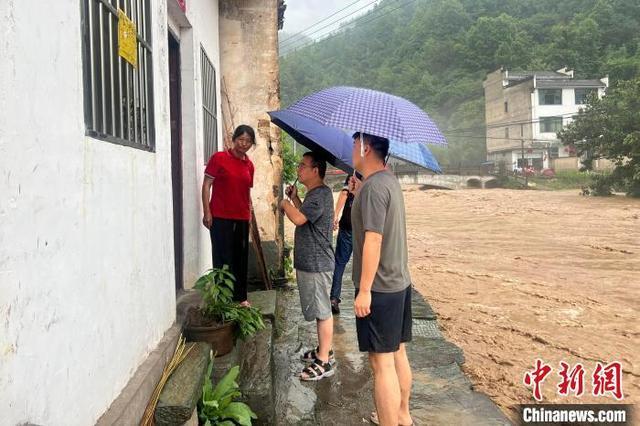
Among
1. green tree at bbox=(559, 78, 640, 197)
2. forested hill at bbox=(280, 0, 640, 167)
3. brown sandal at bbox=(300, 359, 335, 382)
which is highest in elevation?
forested hill at bbox=(280, 0, 640, 167)

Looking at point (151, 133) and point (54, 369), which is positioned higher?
point (151, 133)

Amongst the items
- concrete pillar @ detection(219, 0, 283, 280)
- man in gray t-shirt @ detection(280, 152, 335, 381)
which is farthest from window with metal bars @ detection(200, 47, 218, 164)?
man in gray t-shirt @ detection(280, 152, 335, 381)

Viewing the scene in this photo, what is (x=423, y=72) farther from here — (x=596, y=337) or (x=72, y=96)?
(x=72, y=96)

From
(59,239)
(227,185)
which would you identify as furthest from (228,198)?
(59,239)

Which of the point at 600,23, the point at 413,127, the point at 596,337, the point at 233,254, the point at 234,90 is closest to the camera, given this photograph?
the point at 413,127

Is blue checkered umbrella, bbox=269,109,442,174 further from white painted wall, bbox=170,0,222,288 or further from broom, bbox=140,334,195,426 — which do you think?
broom, bbox=140,334,195,426

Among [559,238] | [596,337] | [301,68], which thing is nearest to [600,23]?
[301,68]

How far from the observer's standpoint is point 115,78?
8.13 feet

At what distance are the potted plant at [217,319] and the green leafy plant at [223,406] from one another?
41cm

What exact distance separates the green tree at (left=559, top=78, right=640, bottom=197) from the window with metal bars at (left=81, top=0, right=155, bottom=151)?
2517cm

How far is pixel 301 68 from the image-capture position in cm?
6594

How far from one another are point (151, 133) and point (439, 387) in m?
2.61

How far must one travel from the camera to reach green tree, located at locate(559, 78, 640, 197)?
24.4 m

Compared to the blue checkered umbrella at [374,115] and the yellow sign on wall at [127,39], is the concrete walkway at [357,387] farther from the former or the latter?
the yellow sign on wall at [127,39]
